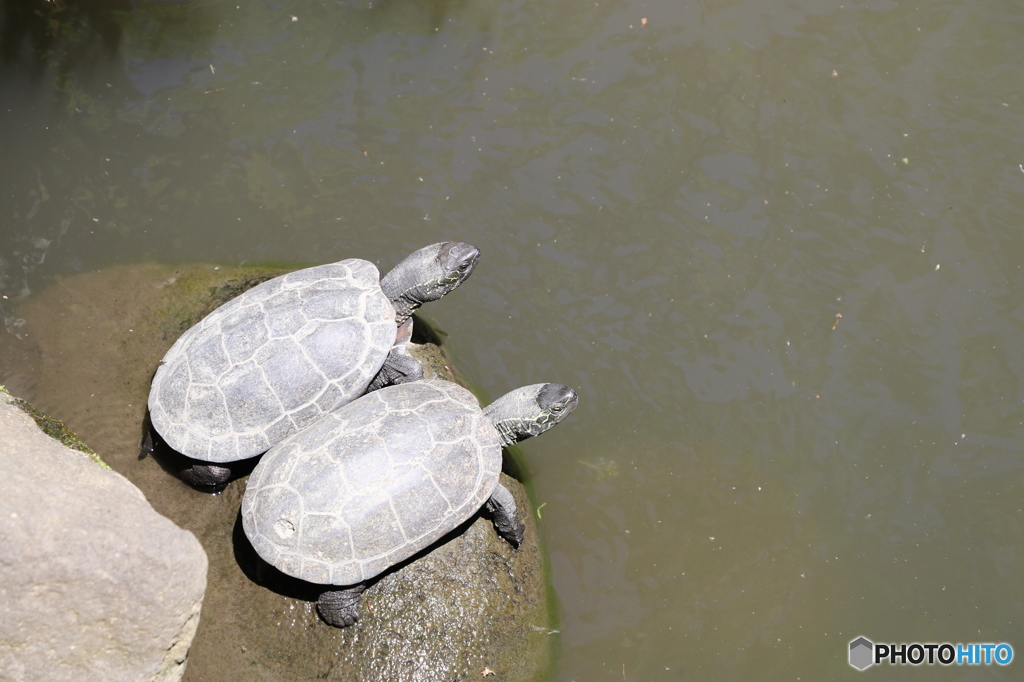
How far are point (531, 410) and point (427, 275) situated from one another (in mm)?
1103

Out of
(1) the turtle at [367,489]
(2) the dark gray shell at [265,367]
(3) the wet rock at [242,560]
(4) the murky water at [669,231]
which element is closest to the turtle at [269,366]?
(2) the dark gray shell at [265,367]

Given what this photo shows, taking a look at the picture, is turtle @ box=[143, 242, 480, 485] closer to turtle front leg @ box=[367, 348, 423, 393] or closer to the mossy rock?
turtle front leg @ box=[367, 348, 423, 393]

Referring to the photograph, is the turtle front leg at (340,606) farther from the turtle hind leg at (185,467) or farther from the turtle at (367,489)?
the turtle hind leg at (185,467)

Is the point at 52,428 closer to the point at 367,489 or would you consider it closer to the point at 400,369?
the point at 367,489

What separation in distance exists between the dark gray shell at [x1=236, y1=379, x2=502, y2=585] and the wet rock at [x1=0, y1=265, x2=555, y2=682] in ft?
0.98

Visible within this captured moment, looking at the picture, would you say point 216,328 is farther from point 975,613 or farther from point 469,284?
point 975,613

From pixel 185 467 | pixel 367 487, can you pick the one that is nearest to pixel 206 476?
pixel 185 467

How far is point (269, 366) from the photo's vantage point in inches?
144

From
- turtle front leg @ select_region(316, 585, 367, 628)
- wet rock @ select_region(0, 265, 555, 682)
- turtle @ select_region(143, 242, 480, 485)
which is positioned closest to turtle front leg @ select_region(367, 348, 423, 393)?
turtle @ select_region(143, 242, 480, 485)

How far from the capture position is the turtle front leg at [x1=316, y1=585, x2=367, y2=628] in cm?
333

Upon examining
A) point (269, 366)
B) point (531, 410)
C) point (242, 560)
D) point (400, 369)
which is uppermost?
point (269, 366)

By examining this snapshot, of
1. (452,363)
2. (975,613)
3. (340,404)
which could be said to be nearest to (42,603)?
(340,404)

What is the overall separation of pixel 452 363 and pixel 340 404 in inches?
38.2

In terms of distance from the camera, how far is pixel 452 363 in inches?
179
